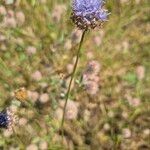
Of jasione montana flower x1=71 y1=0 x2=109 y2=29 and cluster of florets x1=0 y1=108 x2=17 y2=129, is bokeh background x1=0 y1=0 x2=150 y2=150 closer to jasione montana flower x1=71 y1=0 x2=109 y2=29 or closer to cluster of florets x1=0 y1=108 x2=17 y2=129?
cluster of florets x1=0 y1=108 x2=17 y2=129

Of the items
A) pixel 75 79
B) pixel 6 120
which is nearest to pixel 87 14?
pixel 6 120

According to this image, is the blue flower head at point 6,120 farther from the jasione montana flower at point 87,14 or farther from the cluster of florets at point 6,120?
the jasione montana flower at point 87,14

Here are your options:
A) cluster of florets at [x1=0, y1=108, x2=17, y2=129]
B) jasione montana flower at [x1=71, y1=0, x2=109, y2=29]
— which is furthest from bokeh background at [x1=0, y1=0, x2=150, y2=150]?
jasione montana flower at [x1=71, y1=0, x2=109, y2=29]

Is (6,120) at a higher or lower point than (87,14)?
lower

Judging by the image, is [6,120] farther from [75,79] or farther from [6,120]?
[75,79]

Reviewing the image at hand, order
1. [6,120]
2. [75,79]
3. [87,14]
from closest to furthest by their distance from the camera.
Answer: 1. [87,14]
2. [6,120]
3. [75,79]

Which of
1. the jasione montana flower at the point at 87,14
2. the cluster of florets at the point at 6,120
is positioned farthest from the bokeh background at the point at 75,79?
the jasione montana flower at the point at 87,14

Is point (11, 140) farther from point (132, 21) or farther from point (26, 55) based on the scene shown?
point (132, 21)
